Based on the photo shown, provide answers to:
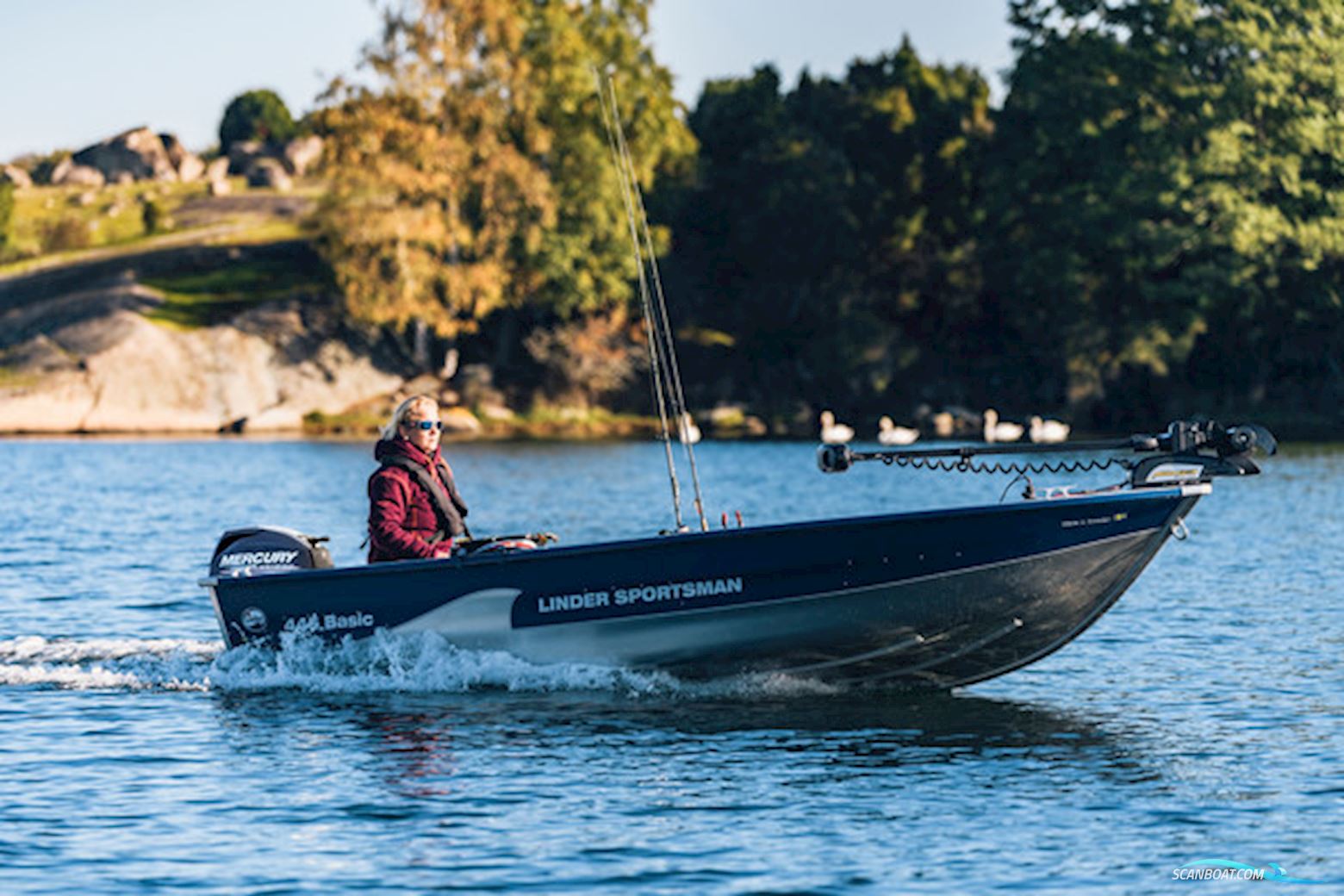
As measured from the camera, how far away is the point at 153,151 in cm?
10450

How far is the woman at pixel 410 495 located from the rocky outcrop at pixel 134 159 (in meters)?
92.4

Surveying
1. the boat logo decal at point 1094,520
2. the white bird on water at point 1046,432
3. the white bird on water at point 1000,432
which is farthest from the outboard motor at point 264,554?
the white bird on water at point 1000,432

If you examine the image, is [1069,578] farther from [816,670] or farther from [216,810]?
[216,810]

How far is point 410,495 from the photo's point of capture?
15953 mm

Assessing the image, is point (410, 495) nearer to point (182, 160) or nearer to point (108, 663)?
point (108, 663)

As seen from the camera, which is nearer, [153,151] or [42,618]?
[42,618]

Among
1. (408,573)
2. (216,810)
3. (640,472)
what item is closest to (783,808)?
(216,810)

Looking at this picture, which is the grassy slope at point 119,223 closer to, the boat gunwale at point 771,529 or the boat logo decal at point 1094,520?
the boat gunwale at point 771,529

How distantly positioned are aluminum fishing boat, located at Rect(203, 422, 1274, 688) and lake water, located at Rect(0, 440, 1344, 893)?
0.30m

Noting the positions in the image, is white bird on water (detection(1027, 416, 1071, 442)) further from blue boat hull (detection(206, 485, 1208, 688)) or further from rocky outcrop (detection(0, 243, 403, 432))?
blue boat hull (detection(206, 485, 1208, 688))

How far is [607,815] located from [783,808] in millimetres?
1046

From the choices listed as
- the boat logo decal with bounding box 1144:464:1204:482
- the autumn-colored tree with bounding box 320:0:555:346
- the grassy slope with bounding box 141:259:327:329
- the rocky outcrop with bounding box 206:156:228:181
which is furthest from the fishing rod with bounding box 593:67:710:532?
the rocky outcrop with bounding box 206:156:228:181

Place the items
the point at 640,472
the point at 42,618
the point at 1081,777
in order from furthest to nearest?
the point at 640,472
the point at 42,618
the point at 1081,777

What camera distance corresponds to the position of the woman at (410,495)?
1583 cm
